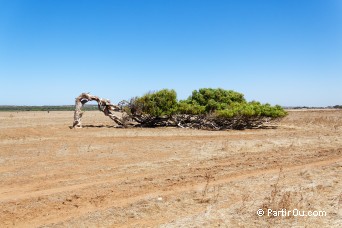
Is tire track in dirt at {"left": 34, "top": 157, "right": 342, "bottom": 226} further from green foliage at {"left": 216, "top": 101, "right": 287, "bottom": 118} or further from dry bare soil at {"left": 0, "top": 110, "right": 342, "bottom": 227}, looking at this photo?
green foliage at {"left": 216, "top": 101, "right": 287, "bottom": 118}

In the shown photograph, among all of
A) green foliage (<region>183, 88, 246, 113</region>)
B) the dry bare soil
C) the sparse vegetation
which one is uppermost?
green foliage (<region>183, 88, 246, 113</region>)

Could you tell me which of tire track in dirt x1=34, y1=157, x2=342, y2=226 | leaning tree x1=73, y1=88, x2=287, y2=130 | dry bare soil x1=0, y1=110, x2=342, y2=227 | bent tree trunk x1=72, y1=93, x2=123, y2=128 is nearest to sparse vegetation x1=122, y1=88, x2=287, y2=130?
leaning tree x1=73, y1=88, x2=287, y2=130

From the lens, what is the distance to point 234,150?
1545 centimetres

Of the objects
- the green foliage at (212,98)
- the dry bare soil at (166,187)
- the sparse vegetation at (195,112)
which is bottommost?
the dry bare soil at (166,187)

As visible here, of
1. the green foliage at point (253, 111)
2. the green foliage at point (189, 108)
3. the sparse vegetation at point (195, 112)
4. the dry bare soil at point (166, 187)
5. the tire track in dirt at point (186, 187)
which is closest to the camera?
the dry bare soil at point (166, 187)

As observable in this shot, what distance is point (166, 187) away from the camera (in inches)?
343

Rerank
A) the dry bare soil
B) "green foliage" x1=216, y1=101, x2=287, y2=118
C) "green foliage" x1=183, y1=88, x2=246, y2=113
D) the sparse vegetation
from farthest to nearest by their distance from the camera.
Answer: "green foliage" x1=183, y1=88, x2=246, y2=113, the sparse vegetation, "green foliage" x1=216, y1=101, x2=287, y2=118, the dry bare soil

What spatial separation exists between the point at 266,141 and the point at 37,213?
46.4ft

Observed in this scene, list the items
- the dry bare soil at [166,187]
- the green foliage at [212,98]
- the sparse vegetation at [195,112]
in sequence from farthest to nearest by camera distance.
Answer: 1. the green foliage at [212,98]
2. the sparse vegetation at [195,112]
3. the dry bare soil at [166,187]

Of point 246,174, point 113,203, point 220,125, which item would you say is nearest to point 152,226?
point 113,203

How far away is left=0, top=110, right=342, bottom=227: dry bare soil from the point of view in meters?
6.56

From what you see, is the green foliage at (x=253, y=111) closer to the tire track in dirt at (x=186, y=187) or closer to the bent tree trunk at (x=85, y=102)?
the bent tree trunk at (x=85, y=102)

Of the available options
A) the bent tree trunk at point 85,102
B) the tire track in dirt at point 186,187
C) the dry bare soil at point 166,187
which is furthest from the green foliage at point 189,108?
the tire track in dirt at point 186,187

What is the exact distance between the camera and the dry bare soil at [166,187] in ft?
21.5
